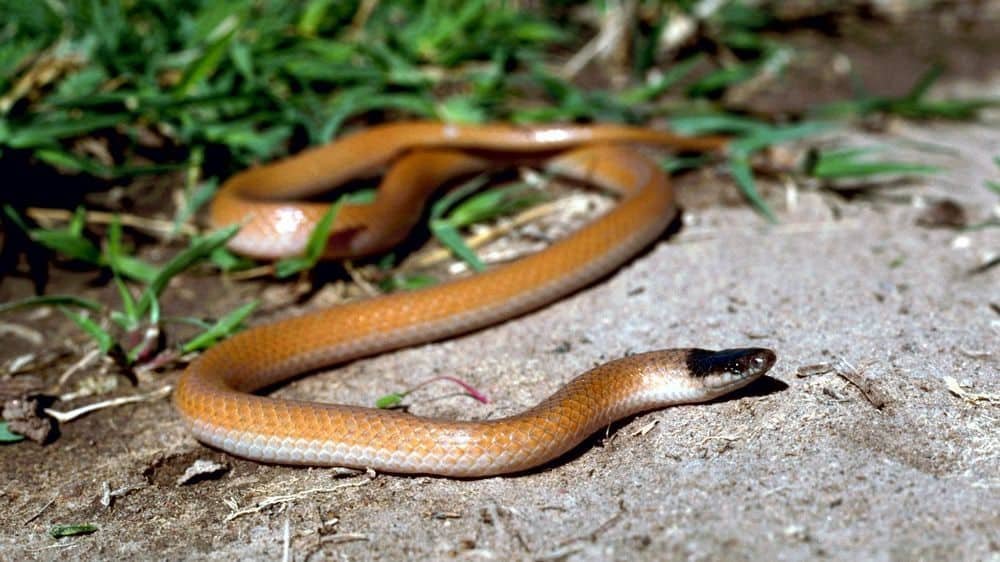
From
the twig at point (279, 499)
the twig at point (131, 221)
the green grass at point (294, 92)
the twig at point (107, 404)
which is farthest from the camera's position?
the twig at point (131, 221)

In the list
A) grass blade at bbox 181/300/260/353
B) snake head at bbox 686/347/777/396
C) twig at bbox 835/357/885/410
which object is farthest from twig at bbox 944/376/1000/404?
grass blade at bbox 181/300/260/353

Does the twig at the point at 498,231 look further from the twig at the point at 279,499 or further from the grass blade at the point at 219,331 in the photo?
the twig at the point at 279,499

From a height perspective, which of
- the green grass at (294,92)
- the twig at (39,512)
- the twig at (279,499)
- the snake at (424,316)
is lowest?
the twig at (39,512)

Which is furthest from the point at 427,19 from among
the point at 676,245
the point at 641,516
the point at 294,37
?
the point at 641,516

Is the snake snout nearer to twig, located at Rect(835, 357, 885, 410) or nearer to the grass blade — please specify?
twig, located at Rect(835, 357, 885, 410)

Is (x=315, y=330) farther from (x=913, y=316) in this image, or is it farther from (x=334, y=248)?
(x=913, y=316)

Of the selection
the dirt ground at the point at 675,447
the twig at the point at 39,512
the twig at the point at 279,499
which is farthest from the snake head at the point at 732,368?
the twig at the point at 39,512
